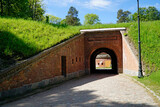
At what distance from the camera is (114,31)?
17.5m

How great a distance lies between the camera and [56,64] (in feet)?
36.1

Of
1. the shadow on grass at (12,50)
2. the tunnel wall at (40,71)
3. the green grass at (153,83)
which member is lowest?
the green grass at (153,83)

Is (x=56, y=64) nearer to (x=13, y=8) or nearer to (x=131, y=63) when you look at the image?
(x=131, y=63)

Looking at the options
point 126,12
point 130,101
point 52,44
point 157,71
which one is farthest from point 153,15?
point 130,101

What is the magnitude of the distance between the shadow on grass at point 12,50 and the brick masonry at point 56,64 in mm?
727

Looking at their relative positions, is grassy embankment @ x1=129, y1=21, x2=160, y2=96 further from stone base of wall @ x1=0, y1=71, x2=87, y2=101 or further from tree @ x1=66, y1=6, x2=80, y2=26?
tree @ x1=66, y1=6, x2=80, y2=26

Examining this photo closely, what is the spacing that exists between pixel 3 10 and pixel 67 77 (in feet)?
60.1

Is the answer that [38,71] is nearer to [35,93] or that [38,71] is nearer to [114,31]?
[35,93]

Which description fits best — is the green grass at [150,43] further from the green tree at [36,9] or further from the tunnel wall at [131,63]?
the green tree at [36,9]

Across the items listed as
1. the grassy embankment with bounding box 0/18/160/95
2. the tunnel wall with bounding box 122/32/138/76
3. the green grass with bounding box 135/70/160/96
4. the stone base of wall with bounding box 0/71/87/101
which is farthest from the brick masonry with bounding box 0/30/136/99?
the green grass with bounding box 135/70/160/96

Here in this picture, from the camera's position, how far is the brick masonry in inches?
275

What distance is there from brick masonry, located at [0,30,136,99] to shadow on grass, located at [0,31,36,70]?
2.38 feet

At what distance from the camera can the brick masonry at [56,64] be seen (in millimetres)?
6988

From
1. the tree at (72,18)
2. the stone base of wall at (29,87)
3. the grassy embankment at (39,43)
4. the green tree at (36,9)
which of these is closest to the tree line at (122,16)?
the tree at (72,18)
